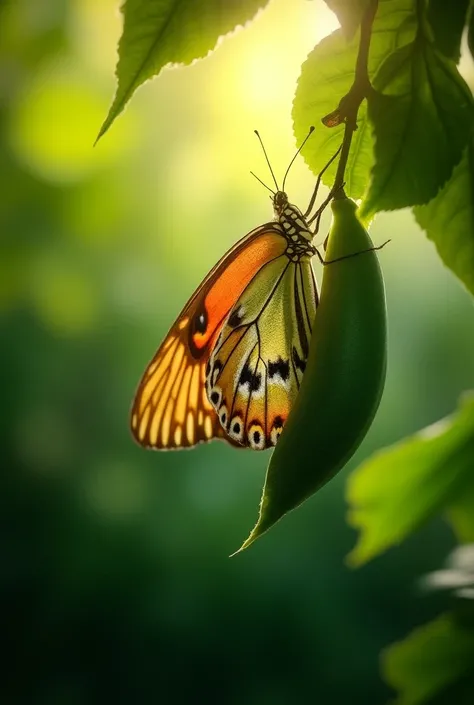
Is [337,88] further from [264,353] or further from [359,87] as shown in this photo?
[264,353]

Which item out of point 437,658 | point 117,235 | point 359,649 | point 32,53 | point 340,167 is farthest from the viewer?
point 359,649

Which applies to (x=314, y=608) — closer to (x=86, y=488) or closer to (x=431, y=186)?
(x=86, y=488)

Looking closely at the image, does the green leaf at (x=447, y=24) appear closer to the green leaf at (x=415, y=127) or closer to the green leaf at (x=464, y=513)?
the green leaf at (x=415, y=127)

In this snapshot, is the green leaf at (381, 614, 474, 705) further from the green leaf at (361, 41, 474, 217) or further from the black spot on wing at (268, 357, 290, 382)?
the green leaf at (361, 41, 474, 217)

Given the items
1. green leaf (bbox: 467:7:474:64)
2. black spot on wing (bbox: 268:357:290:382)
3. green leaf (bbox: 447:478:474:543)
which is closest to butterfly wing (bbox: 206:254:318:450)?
black spot on wing (bbox: 268:357:290:382)

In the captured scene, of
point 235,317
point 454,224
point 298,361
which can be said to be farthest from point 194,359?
point 454,224

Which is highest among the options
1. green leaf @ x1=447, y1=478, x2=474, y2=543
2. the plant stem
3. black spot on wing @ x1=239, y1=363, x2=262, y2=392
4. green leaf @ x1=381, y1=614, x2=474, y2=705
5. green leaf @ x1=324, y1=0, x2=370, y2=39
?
green leaf @ x1=324, y1=0, x2=370, y2=39

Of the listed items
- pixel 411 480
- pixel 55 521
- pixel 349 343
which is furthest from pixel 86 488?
pixel 349 343

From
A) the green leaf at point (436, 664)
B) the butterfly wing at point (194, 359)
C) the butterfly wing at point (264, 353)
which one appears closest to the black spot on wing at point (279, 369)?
the butterfly wing at point (264, 353)
